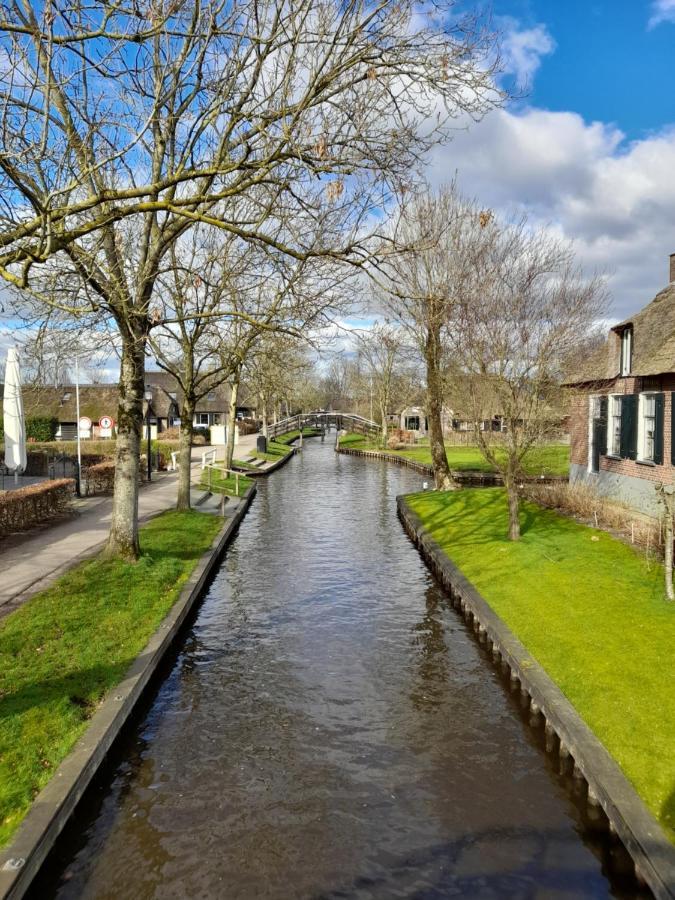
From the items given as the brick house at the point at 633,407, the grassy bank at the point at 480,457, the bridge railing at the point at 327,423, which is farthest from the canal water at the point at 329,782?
the bridge railing at the point at 327,423

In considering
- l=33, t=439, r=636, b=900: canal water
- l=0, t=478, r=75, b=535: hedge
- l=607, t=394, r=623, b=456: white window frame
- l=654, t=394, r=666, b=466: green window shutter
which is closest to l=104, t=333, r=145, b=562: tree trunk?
l=33, t=439, r=636, b=900: canal water

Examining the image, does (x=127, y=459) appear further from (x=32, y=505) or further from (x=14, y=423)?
(x=14, y=423)

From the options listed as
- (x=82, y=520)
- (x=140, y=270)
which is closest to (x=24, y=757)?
(x=140, y=270)

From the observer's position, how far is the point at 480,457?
4322 cm

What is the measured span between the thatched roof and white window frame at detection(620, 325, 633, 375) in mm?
145

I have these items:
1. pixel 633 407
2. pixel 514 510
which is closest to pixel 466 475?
pixel 633 407

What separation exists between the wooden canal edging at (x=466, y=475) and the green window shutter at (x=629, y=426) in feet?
16.1

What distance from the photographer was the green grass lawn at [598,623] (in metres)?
6.50

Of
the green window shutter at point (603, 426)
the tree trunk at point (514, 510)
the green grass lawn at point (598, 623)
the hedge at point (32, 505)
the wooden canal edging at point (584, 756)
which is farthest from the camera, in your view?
the green window shutter at point (603, 426)

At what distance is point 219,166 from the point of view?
7918 millimetres

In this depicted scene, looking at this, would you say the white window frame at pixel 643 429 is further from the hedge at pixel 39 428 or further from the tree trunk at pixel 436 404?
the hedge at pixel 39 428

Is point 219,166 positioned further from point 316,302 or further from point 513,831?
point 513,831

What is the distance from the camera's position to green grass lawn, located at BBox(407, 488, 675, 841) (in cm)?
650

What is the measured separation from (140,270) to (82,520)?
8703mm
